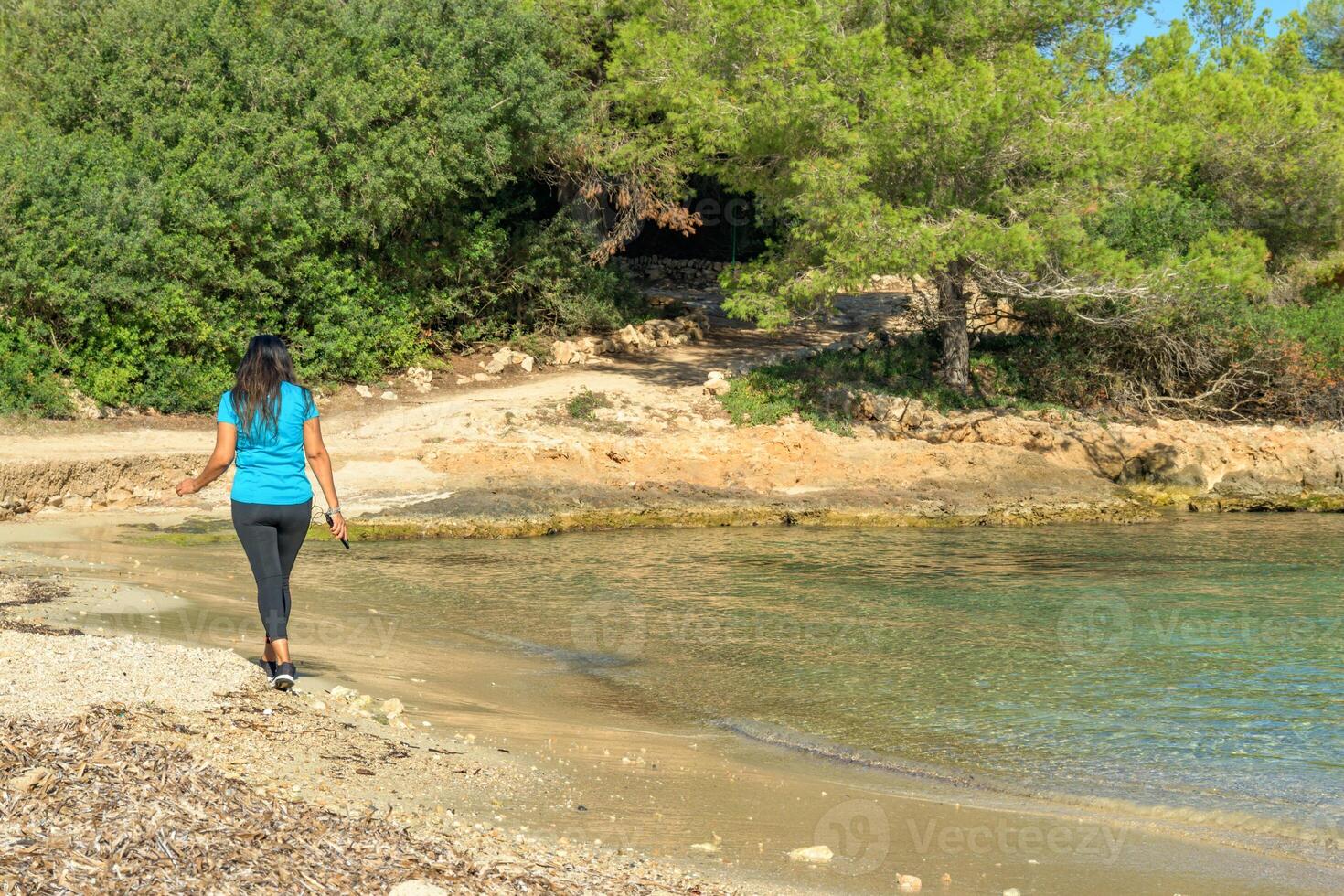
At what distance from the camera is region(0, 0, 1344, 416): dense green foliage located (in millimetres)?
16688

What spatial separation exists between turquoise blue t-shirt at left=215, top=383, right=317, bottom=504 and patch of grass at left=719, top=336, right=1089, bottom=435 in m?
12.3

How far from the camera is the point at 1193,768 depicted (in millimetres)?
6613

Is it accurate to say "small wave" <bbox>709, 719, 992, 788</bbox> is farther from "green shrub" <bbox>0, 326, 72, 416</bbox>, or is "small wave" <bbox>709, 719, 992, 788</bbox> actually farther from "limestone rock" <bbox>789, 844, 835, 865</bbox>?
"green shrub" <bbox>0, 326, 72, 416</bbox>

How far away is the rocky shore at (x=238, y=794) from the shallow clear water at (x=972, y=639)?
2406 mm

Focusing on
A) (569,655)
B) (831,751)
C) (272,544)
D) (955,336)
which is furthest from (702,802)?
(955,336)

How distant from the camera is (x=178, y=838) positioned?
3947 mm

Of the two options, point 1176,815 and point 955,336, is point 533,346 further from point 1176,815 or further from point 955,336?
point 1176,815

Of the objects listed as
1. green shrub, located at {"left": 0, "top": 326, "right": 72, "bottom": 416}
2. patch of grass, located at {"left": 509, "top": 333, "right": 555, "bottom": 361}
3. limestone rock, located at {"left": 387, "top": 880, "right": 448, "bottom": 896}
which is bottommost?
limestone rock, located at {"left": 387, "top": 880, "right": 448, "bottom": 896}

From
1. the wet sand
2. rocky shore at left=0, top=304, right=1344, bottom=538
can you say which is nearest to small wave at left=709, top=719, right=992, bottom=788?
the wet sand

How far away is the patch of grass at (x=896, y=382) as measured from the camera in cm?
1853

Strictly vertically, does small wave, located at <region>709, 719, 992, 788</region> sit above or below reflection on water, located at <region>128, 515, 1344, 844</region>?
below

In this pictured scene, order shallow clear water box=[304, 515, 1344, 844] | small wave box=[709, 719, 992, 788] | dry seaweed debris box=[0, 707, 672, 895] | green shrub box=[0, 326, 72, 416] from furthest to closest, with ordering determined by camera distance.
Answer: green shrub box=[0, 326, 72, 416] < shallow clear water box=[304, 515, 1344, 844] < small wave box=[709, 719, 992, 788] < dry seaweed debris box=[0, 707, 672, 895]

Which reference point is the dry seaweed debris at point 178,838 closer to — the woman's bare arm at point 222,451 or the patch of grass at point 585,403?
the woman's bare arm at point 222,451

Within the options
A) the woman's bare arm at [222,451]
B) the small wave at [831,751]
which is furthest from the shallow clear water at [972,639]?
the woman's bare arm at [222,451]
